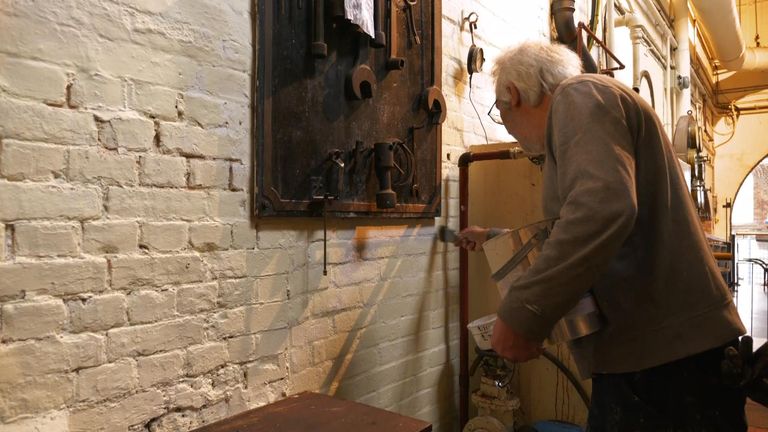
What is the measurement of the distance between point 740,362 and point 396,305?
3.75 ft

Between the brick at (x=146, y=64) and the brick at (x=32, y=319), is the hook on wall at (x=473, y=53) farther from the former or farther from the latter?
the brick at (x=32, y=319)

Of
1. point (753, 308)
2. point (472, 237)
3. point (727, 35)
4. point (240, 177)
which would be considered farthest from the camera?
point (753, 308)

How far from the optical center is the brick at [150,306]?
1.26 m

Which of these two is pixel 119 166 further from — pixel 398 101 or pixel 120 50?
pixel 398 101

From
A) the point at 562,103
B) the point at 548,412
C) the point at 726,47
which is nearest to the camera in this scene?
the point at 562,103

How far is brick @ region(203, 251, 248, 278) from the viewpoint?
4.65ft

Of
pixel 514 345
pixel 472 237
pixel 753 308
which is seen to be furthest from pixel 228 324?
pixel 753 308

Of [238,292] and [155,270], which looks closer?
[155,270]

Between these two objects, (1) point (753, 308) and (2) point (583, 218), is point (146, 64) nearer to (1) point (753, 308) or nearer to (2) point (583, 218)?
(2) point (583, 218)

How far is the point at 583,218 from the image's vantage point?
106cm

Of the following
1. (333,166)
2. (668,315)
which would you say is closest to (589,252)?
(668,315)

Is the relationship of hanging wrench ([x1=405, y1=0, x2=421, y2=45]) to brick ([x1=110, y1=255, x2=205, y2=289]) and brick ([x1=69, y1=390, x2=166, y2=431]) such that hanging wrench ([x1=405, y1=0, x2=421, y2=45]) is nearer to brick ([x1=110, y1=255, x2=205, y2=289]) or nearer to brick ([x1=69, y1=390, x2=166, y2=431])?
brick ([x1=110, y1=255, x2=205, y2=289])

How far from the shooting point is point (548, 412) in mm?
2252

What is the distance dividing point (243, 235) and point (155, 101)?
0.40 m
